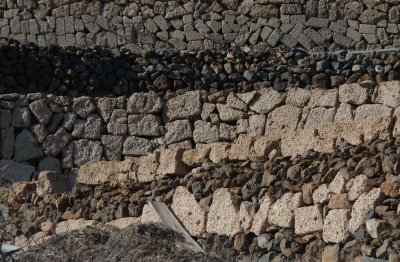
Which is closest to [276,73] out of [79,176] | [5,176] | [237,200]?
[5,176]

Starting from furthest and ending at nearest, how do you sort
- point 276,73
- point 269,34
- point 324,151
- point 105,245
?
point 269,34, point 276,73, point 324,151, point 105,245

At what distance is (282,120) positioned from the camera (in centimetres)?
1672

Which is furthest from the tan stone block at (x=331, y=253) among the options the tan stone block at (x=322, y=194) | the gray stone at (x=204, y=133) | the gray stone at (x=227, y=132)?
the gray stone at (x=204, y=133)

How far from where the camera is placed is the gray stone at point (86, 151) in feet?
62.2

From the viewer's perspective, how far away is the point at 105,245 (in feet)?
38.2

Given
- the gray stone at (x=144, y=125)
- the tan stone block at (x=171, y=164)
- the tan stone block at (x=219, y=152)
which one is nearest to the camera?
the tan stone block at (x=219, y=152)

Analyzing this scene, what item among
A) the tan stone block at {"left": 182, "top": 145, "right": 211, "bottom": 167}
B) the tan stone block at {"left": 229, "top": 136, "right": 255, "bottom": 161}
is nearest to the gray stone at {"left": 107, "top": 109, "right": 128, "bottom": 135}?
the tan stone block at {"left": 182, "top": 145, "right": 211, "bottom": 167}

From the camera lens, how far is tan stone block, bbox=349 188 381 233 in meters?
11.4

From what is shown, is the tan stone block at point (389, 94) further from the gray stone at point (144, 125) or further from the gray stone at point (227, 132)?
the gray stone at point (144, 125)

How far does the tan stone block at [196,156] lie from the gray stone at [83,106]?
205 inches

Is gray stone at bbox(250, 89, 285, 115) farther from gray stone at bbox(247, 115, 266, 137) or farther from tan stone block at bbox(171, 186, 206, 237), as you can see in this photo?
tan stone block at bbox(171, 186, 206, 237)

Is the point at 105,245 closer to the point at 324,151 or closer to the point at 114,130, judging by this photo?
the point at 324,151

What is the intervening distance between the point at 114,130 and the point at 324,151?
22.2ft

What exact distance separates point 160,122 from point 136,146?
1.67 feet
